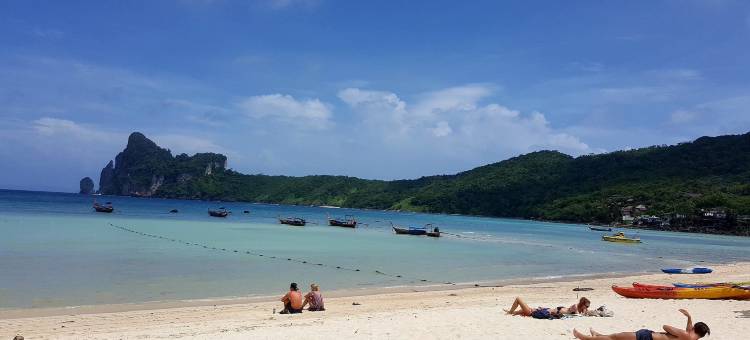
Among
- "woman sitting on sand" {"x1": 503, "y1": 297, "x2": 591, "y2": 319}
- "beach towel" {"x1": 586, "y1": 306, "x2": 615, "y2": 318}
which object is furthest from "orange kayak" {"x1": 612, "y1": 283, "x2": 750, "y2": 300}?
"woman sitting on sand" {"x1": 503, "y1": 297, "x2": 591, "y2": 319}

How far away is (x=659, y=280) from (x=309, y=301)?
1631 cm

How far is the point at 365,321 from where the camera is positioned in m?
11.9

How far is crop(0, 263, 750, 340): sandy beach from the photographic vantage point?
1055 cm

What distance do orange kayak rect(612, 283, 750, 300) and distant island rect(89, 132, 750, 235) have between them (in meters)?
87.6

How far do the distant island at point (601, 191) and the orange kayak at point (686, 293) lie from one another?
87.6m

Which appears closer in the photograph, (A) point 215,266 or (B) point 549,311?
(B) point 549,311

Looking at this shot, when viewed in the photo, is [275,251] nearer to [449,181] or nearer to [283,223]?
[283,223]

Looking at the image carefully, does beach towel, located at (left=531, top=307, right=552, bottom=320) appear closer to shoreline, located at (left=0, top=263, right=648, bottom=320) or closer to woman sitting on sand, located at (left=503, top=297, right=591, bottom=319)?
woman sitting on sand, located at (left=503, top=297, right=591, bottom=319)

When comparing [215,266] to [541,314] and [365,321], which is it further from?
[541,314]

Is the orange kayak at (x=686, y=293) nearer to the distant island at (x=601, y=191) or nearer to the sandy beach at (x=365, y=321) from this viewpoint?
the sandy beach at (x=365, y=321)

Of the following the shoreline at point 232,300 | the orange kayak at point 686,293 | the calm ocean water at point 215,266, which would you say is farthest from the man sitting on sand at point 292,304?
the orange kayak at point 686,293

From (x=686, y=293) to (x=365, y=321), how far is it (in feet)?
32.3

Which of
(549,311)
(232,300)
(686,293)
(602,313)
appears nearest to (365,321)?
A: (549,311)

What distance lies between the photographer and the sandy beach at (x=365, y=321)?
10555 mm
